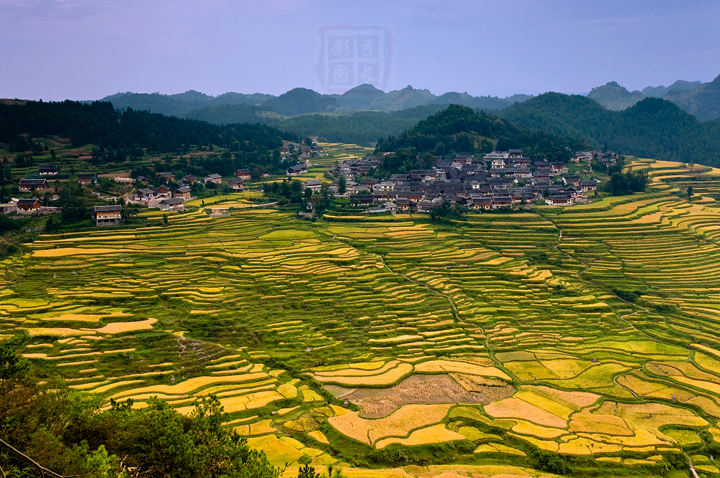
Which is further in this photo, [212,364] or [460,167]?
[460,167]

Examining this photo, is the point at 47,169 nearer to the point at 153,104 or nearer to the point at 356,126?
the point at 356,126

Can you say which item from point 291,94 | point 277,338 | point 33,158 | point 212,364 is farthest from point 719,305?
Result: point 291,94

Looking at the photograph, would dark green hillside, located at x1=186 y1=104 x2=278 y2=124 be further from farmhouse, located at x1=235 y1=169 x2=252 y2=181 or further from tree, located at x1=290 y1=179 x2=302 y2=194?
tree, located at x1=290 y1=179 x2=302 y2=194

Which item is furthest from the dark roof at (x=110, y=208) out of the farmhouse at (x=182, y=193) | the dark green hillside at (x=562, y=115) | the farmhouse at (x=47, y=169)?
the dark green hillside at (x=562, y=115)

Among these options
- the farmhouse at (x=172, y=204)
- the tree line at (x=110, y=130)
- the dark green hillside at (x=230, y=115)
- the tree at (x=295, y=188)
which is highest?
the dark green hillside at (x=230, y=115)

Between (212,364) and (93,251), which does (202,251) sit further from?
(212,364)

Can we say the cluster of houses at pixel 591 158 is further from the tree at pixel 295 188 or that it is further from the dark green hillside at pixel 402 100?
the dark green hillside at pixel 402 100

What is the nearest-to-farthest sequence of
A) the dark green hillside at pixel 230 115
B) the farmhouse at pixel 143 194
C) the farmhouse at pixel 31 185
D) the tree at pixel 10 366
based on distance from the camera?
the tree at pixel 10 366 → the farmhouse at pixel 31 185 → the farmhouse at pixel 143 194 → the dark green hillside at pixel 230 115
